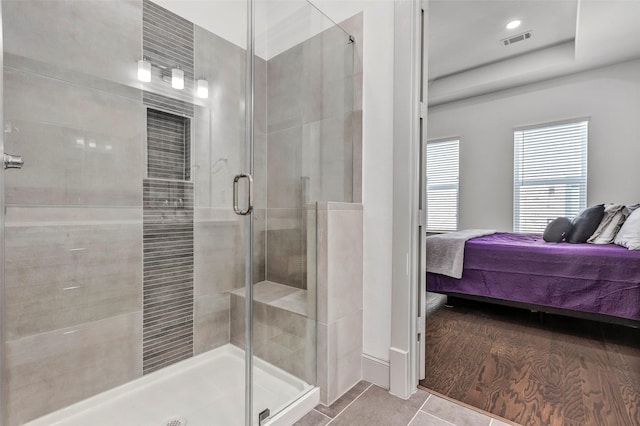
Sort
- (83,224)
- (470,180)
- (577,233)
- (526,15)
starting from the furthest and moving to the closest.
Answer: (470,180) → (526,15) → (577,233) → (83,224)

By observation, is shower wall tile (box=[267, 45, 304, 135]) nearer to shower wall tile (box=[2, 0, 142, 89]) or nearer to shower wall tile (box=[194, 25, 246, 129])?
shower wall tile (box=[194, 25, 246, 129])

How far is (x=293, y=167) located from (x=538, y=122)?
422 cm

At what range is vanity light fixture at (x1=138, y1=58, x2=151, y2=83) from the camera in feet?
5.55

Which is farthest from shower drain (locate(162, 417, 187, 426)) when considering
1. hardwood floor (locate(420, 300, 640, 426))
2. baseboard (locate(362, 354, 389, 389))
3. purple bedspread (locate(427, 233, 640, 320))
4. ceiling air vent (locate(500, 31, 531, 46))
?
ceiling air vent (locate(500, 31, 531, 46))

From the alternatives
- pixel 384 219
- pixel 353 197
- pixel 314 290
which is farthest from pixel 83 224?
pixel 384 219

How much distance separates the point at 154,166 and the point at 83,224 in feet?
1.52

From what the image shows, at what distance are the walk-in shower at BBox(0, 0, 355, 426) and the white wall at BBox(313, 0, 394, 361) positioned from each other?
131 mm

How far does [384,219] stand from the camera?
1673 millimetres

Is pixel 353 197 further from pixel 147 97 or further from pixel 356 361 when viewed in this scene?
pixel 147 97

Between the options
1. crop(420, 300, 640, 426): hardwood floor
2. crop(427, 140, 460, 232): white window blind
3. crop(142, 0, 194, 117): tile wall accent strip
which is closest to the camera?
crop(420, 300, 640, 426): hardwood floor

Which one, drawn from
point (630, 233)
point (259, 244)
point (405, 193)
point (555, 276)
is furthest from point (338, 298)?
point (630, 233)

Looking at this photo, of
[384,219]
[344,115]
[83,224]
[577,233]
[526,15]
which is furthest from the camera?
[526,15]

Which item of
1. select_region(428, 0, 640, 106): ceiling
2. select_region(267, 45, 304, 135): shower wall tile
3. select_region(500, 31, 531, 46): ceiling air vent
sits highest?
select_region(500, 31, 531, 46): ceiling air vent

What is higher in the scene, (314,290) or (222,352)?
(314,290)
